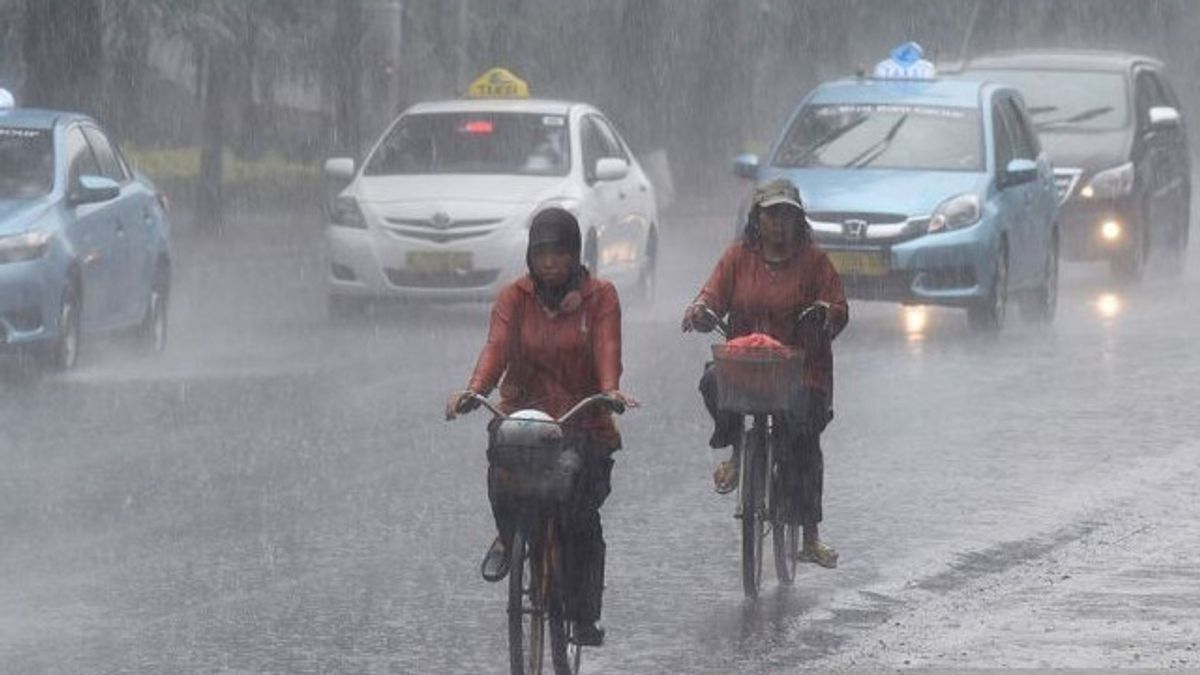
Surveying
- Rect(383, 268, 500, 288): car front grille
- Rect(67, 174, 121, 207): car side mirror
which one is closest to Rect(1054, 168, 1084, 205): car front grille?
Rect(383, 268, 500, 288): car front grille

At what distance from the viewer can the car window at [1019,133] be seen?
22.3 m

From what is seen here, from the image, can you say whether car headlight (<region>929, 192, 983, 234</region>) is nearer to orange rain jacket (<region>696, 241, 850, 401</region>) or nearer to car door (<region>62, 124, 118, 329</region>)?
car door (<region>62, 124, 118, 329</region>)

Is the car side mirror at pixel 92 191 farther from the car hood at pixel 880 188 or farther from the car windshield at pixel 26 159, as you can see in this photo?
the car hood at pixel 880 188

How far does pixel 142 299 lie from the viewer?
19406 millimetres

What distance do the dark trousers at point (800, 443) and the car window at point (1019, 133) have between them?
38.9 ft

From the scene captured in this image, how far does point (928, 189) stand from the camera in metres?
20.8

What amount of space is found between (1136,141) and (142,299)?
9.83m

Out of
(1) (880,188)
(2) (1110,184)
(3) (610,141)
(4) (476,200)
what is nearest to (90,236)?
(4) (476,200)

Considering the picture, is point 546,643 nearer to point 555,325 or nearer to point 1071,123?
point 555,325

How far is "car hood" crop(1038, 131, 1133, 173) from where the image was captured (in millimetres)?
25734

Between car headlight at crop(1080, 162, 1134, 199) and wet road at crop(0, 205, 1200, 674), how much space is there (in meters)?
5.33

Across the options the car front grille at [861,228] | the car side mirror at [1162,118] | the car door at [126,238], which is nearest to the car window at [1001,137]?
the car front grille at [861,228]

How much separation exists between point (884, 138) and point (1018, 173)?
3.24 ft

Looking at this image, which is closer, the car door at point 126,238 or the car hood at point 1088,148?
the car door at point 126,238
